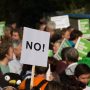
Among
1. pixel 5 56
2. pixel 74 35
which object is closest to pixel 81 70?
pixel 5 56

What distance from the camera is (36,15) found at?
18.2 metres

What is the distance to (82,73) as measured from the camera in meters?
7.99

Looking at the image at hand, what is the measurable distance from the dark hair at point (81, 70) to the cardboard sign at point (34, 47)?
57cm

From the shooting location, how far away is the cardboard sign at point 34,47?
764 centimetres

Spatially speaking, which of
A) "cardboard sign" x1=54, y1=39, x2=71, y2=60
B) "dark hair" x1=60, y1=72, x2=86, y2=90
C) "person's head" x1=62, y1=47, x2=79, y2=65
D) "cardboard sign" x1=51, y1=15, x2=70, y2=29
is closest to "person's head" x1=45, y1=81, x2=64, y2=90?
"dark hair" x1=60, y1=72, x2=86, y2=90

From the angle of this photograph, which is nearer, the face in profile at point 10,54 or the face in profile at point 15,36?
the face in profile at point 10,54

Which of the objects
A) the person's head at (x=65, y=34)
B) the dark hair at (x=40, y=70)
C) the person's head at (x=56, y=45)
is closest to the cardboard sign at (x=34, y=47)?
the dark hair at (x=40, y=70)

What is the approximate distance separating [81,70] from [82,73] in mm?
49

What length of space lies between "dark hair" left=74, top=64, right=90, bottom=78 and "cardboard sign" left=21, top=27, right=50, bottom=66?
0.57 meters

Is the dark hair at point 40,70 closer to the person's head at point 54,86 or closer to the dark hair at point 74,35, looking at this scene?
the person's head at point 54,86

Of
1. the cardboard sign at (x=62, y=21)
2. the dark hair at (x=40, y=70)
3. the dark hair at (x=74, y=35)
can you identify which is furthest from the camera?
the cardboard sign at (x=62, y=21)

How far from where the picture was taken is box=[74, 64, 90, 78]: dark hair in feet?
26.2

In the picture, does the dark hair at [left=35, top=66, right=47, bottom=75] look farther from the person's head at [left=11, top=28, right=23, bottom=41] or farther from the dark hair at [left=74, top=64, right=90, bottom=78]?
the person's head at [left=11, top=28, right=23, bottom=41]

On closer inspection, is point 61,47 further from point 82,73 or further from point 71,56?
point 82,73
